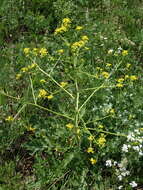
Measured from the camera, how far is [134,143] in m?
3.52

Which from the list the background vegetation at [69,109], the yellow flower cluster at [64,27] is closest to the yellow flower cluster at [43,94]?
the background vegetation at [69,109]

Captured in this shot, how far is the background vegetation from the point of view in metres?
3.59

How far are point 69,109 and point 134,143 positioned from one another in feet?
2.69

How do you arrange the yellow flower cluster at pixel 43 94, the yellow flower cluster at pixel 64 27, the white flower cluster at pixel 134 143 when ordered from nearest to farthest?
the white flower cluster at pixel 134 143 < the yellow flower cluster at pixel 43 94 < the yellow flower cluster at pixel 64 27

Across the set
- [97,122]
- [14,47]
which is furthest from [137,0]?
[97,122]

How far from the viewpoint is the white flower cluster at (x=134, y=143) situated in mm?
3494

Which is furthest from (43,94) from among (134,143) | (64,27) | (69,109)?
(64,27)

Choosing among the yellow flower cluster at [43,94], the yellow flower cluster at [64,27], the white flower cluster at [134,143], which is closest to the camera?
the white flower cluster at [134,143]

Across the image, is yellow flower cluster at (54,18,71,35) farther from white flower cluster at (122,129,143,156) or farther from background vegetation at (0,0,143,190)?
white flower cluster at (122,129,143,156)

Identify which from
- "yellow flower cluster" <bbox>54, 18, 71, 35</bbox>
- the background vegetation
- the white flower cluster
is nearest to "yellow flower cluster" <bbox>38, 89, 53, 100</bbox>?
the background vegetation

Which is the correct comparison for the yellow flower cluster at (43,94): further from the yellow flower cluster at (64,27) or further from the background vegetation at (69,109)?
the yellow flower cluster at (64,27)

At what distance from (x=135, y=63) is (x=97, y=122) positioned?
4.63 feet

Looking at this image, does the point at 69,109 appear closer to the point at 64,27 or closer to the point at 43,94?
the point at 43,94

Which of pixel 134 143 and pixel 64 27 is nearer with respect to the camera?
pixel 134 143
